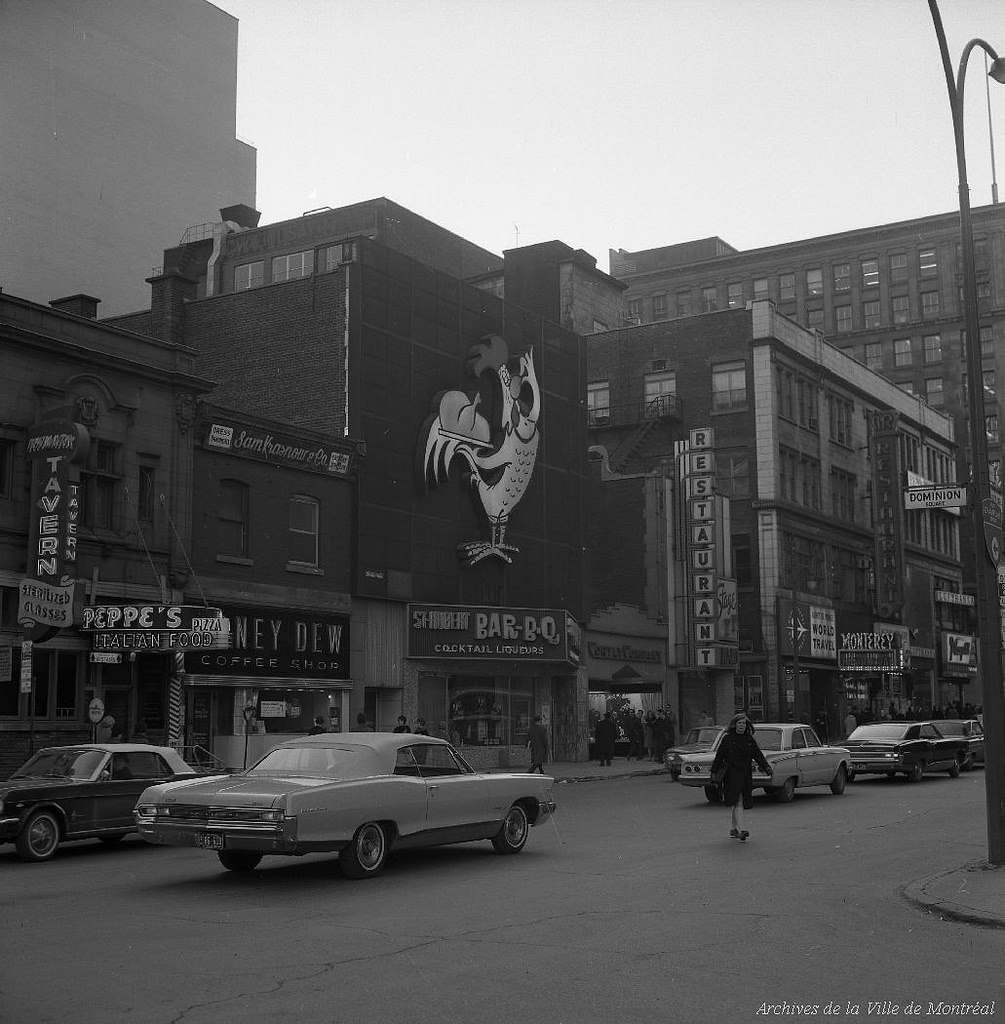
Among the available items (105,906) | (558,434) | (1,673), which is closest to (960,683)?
(558,434)

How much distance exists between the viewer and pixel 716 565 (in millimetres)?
49781

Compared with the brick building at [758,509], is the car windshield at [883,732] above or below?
below

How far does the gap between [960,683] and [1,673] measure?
66.0m

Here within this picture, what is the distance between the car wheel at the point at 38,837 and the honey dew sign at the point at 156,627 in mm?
9502

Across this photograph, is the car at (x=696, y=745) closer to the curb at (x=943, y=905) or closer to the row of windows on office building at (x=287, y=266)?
the curb at (x=943, y=905)

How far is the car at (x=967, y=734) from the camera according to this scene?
110 feet

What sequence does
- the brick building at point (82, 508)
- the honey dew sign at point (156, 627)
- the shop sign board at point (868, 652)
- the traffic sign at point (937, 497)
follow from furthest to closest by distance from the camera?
1. the shop sign board at point (868, 652)
2. the honey dew sign at point (156, 627)
3. the brick building at point (82, 508)
4. the traffic sign at point (937, 497)

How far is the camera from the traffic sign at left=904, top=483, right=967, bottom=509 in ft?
→ 50.3

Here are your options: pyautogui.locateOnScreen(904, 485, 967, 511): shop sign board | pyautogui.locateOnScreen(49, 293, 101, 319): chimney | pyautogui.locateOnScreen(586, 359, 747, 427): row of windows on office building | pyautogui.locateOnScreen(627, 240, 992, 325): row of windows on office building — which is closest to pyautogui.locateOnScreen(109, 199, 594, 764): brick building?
pyautogui.locateOnScreen(49, 293, 101, 319): chimney

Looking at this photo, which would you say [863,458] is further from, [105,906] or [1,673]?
[105,906]

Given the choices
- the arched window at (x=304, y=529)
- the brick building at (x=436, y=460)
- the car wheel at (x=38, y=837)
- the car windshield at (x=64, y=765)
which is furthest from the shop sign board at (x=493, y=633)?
the car wheel at (x=38, y=837)

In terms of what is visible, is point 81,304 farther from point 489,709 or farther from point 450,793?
point 450,793

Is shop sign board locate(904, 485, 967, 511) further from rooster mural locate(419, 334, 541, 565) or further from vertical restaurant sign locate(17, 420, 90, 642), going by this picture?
rooster mural locate(419, 334, 541, 565)

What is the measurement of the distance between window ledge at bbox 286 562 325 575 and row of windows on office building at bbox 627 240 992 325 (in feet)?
261
